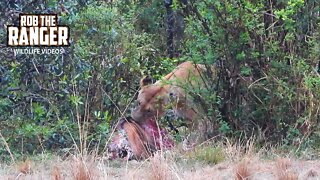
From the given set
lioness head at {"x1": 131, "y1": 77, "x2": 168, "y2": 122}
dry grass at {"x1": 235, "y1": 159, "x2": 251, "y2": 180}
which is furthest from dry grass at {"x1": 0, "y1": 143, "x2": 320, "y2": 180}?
lioness head at {"x1": 131, "y1": 77, "x2": 168, "y2": 122}

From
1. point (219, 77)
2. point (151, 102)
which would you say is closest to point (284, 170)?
point (219, 77)

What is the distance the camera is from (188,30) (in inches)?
350

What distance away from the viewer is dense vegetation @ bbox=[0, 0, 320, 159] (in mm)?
7949

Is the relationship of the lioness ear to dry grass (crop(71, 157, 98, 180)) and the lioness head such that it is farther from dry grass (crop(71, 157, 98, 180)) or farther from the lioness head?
dry grass (crop(71, 157, 98, 180))

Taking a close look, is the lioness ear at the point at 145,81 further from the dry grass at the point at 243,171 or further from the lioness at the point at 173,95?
the dry grass at the point at 243,171

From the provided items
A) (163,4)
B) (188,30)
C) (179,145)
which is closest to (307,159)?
(179,145)

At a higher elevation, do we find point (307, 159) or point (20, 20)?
point (20, 20)

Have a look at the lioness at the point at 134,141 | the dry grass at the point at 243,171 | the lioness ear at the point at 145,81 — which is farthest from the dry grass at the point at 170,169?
the lioness ear at the point at 145,81

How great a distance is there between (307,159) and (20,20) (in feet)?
10.9

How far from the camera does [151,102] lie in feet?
30.6

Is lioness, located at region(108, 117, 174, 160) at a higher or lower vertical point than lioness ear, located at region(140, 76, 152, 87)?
lower

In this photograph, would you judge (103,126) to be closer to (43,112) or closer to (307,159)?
(43,112)

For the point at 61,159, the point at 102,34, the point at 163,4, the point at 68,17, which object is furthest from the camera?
the point at 163,4

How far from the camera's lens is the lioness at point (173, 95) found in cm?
896
